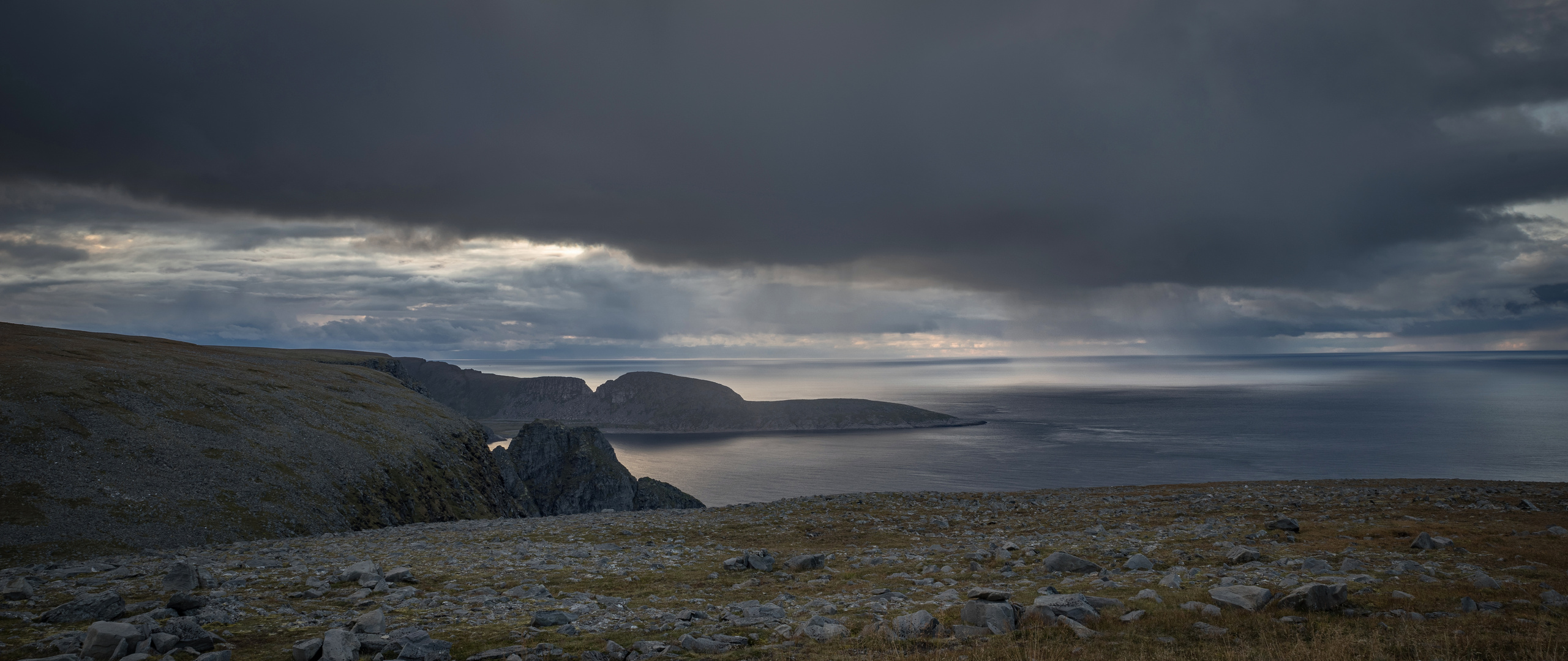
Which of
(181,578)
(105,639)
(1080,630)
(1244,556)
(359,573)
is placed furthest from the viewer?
(1244,556)

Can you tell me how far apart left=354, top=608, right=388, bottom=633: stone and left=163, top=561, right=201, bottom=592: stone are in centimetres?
790

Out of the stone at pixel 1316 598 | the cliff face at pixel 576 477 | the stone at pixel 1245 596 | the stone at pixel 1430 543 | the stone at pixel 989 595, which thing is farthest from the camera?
the cliff face at pixel 576 477

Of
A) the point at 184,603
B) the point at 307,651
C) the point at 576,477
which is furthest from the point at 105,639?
the point at 576,477

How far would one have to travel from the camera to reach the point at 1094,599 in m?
15.5

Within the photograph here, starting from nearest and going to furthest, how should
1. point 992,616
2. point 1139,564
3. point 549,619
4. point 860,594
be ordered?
1. point 992,616
2. point 549,619
3. point 860,594
4. point 1139,564

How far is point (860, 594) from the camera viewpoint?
1870 centimetres

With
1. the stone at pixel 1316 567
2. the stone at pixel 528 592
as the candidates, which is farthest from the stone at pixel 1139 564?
the stone at pixel 528 592

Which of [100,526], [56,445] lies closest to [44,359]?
[56,445]

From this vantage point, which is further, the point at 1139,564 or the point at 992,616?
the point at 1139,564

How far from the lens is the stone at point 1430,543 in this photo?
21.2 m

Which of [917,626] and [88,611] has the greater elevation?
[917,626]

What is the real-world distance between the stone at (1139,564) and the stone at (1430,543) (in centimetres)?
916

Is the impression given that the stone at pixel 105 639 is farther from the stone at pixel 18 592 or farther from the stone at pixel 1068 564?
the stone at pixel 1068 564

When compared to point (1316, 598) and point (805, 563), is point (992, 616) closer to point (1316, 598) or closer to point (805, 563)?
point (1316, 598)
